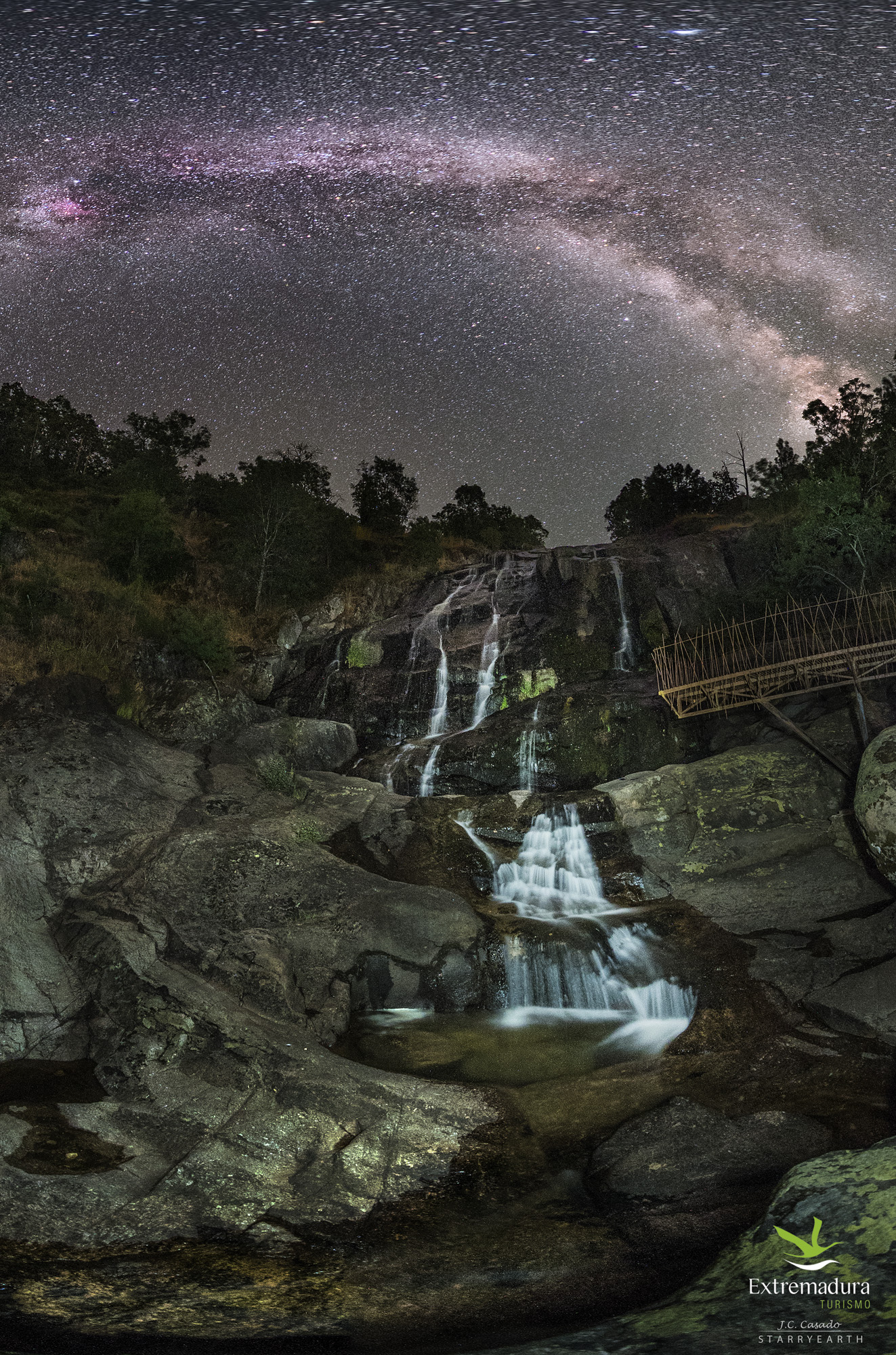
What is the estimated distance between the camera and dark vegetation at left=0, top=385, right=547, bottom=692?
1008 inches

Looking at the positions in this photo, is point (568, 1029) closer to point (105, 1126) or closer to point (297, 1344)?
point (105, 1126)

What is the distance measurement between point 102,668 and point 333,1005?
41.8 ft

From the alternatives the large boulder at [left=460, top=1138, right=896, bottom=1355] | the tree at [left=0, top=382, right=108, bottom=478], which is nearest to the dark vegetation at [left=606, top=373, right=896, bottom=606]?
the large boulder at [left=460, top=1138, right=896, bottom=1355]

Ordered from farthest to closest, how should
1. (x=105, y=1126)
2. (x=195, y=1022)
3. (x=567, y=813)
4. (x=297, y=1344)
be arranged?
(x=567, y=813), (x=195, y=1022), (x=105, y=1126), (x=297, y=1344)

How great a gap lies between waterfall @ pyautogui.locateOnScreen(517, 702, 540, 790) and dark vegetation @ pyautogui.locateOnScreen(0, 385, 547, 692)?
10.7 meters

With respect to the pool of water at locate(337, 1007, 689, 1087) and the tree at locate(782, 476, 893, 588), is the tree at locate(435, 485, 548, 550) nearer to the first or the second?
the tree at locate(782, 476, 893, 588)

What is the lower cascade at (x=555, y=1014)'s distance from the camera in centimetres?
1205

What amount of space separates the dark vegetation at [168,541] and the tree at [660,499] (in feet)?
18.8

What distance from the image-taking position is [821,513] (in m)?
26.4

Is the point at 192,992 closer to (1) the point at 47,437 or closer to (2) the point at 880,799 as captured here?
(2) the point at 880,799

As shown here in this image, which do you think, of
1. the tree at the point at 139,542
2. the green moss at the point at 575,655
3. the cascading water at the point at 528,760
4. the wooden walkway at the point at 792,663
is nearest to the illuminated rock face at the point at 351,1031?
the cascading water at the point at 528,760

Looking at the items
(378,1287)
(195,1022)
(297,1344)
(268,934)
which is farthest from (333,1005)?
(297,1344)

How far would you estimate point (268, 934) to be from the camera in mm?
14312

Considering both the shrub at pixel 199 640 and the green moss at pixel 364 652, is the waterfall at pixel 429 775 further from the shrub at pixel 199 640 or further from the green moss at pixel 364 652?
the shrub at pixel 199 640
